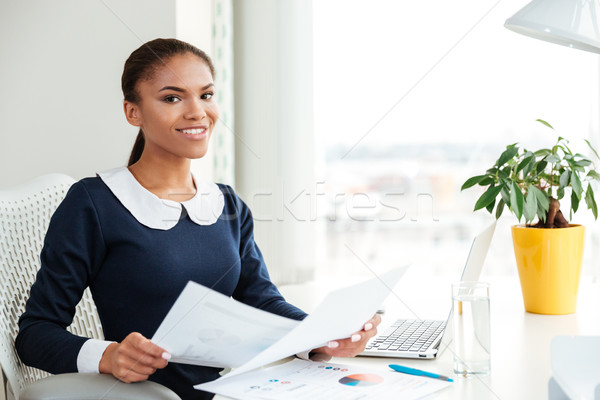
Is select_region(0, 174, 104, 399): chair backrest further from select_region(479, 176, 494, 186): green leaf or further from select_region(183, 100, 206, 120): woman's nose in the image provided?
select_region(479, 176, 494, 186): green leaf

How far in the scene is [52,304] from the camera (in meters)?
0.99

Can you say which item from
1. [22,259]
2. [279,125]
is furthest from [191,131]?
[279,125]

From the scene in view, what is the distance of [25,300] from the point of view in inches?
45.9

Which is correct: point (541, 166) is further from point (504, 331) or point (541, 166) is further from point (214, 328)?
point (214, 328)

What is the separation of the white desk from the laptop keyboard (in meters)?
0.04

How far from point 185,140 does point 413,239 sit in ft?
4.22

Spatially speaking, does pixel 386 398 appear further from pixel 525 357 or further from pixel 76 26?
pixel 76 26

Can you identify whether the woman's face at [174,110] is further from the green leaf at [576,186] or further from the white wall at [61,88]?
the green leaf at [576,186]

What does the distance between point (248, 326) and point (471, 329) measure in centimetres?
33

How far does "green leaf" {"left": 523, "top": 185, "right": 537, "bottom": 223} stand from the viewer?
1261mm

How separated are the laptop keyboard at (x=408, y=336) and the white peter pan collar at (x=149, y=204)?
39 centimetres


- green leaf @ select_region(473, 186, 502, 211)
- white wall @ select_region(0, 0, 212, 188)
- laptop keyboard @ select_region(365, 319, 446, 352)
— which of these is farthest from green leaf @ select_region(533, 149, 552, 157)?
white wall @ select_region(0, 0, 212, 188)

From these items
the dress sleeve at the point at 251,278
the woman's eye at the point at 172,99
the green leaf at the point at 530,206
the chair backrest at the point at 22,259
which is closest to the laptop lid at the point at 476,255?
the green leaf at the point at 530,206

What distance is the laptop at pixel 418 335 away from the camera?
0.98 m
